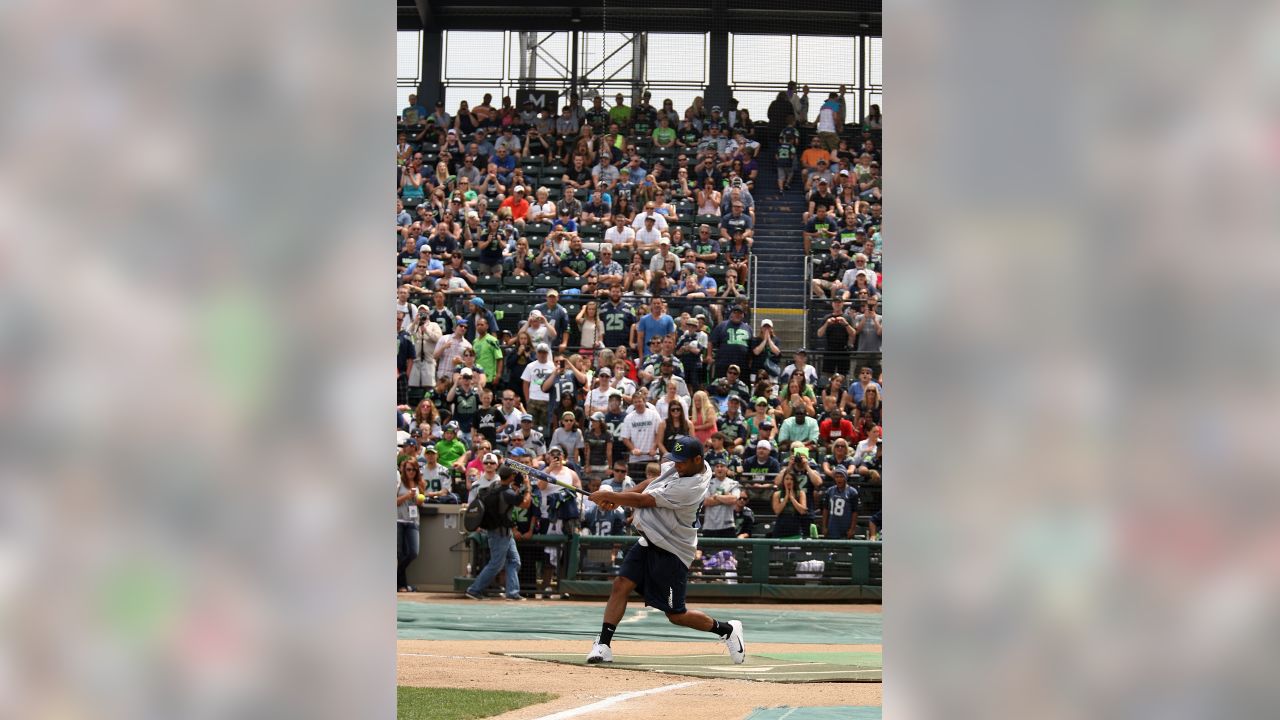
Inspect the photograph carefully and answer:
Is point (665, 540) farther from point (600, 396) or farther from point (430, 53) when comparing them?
point (430, 53)

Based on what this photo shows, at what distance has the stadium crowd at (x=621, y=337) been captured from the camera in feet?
57.3

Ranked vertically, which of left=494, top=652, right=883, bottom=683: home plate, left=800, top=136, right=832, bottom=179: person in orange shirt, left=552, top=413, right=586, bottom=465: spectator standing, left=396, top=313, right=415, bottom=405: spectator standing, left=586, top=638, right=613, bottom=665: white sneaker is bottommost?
left=494, top=652, right=883, bottom=683: home plate

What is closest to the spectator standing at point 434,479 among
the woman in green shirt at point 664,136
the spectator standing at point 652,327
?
the spectator standing at point 652,327

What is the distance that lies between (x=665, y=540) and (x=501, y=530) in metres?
6.47

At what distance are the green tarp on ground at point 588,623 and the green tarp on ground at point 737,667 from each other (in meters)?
1.41

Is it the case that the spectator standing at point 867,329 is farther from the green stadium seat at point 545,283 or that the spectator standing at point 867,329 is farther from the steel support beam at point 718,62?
the steel support beam at point 718,62

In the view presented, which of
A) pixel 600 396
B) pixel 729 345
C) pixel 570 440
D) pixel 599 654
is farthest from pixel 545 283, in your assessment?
pixel 599 654

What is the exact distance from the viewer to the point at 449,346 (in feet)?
64.6

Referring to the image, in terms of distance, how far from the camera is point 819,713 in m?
8.19

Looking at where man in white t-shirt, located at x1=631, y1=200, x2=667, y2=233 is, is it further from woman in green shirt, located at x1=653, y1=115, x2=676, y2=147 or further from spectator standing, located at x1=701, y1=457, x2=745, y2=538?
spectator standing, located at x1=701, y1=457, x2=745, y2=538

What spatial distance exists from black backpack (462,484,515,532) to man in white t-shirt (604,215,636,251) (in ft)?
22.4

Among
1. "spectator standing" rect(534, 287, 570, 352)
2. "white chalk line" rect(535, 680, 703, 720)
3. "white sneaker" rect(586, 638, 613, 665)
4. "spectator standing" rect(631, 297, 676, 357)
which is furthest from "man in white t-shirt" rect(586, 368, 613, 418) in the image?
"white chalk line" rect(535, 680, 703, 720)

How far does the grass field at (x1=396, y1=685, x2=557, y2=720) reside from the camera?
795cm
